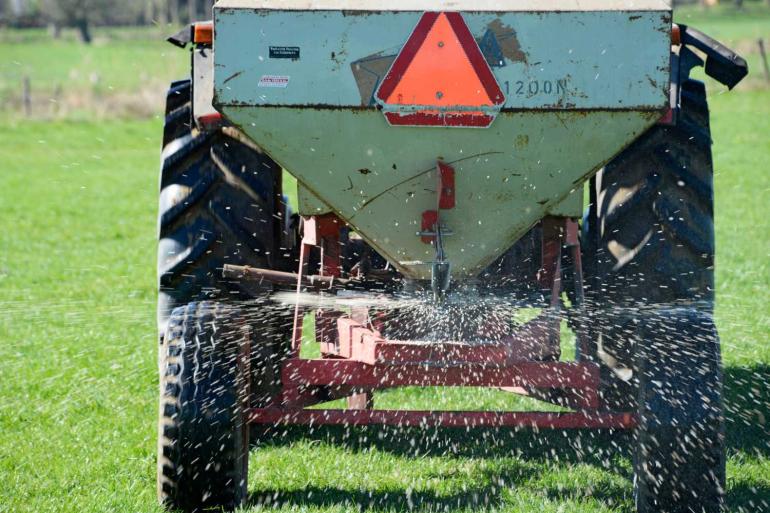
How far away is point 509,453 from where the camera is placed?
482cm

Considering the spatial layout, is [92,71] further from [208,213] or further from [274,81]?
[274,81]

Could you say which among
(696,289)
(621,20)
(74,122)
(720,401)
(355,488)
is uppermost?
(74,122)

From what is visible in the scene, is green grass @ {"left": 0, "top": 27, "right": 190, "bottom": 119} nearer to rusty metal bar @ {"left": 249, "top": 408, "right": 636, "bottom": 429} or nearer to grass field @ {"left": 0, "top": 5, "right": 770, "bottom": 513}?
grass field @ {"left": 0, "top": 5, "right": 770, "bottom": 513}

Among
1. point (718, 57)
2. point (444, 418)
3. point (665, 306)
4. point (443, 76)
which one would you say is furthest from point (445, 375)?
point (718, 57)

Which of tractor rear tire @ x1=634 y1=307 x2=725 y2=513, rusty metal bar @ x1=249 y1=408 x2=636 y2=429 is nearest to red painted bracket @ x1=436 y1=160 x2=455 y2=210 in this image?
rusty metal bar @ x1=249 y1=408 x2=636 y2=429

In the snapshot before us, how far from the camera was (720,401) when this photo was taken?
151 inches

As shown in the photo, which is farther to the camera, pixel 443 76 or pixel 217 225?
pixel 217 225

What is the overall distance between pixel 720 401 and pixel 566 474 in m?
0.87

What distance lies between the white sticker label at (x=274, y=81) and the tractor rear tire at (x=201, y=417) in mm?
890

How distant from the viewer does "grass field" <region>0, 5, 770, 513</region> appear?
4246mm

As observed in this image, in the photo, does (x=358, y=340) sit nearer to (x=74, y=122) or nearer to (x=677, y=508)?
(x=677, y=508)

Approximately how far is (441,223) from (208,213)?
1.16 metres

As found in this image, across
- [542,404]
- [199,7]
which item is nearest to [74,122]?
[542,404]

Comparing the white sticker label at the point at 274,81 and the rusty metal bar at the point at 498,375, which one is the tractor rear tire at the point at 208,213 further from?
the white sticker label at the point at 274,81
